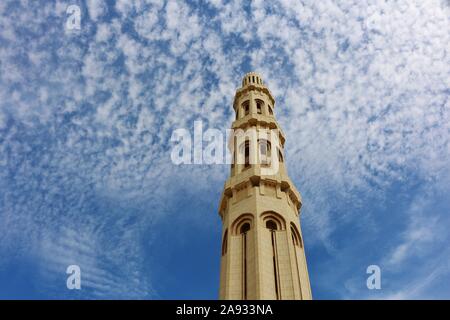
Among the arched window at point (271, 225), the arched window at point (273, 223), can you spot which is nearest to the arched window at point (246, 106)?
the arched window at point (273, 223)

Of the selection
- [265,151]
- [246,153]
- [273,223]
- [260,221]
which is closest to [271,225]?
[273,223]

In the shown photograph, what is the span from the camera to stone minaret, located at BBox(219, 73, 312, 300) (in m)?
32.2

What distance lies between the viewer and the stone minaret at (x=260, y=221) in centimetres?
3222

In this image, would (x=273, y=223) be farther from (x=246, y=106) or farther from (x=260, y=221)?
(x=246, y=106)

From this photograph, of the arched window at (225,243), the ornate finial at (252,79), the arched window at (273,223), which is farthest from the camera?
the ornate finial at (252,79)

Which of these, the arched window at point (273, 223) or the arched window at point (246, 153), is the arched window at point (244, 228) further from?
the arched window at point (246, 153)

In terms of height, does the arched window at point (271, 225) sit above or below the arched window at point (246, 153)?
below

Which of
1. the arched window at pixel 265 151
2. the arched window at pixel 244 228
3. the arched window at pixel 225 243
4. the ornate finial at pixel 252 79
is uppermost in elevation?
the ornate finial at pixel 252 79

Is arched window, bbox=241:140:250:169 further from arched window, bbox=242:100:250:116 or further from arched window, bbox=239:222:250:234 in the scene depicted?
arched window, bbox=239:222:250:234

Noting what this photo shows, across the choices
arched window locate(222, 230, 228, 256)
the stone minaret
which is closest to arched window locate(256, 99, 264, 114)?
the stone minaret
